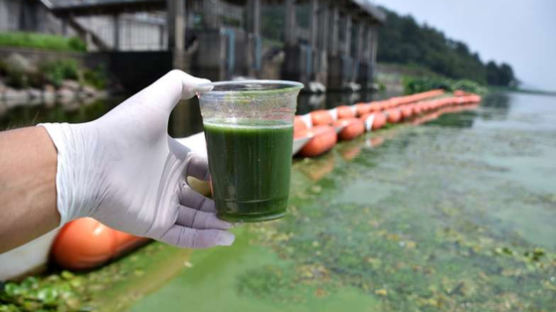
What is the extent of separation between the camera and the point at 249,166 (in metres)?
1.42

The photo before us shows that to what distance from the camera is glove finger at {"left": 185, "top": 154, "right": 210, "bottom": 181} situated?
5.84ft

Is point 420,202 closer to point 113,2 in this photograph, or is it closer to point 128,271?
point 128,271

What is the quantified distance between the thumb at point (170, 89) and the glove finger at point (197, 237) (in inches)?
18.5

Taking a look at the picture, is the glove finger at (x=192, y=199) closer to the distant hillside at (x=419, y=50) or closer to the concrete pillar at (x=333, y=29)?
the concrete pillar at (x=333, y=29)

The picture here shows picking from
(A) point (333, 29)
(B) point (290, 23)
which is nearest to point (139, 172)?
(B) point (290, 23)

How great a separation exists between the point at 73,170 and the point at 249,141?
566 millimetres

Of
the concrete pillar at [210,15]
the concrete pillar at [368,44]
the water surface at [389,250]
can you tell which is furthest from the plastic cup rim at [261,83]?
the concrete pillar at [368,44]

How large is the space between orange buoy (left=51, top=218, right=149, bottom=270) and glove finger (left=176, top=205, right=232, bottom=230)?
1.49 meters

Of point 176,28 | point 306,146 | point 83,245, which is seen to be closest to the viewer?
point 83,245

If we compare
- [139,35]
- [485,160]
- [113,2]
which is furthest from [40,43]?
[485,160]

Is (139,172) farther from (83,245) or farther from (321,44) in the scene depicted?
(321,44)

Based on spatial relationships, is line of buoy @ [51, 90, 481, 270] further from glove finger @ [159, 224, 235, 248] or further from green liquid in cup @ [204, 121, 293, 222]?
green liquid in cup @ [204, 121, 293, 222]

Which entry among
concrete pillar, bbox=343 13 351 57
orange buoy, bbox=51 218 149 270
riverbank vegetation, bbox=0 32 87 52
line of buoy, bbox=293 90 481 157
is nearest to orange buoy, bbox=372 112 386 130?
line of buoy, bbox=293 90 481 157

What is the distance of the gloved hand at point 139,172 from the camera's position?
4.50ft
